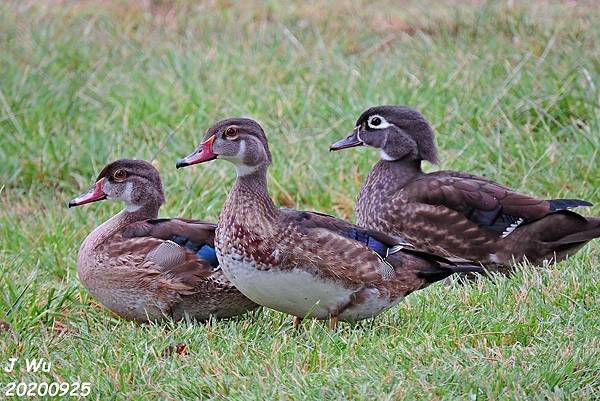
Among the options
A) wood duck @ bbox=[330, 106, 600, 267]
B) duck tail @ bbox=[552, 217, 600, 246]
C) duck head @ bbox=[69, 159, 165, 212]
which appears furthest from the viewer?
wood duck @ bbox=[330, 106, 600, 267]

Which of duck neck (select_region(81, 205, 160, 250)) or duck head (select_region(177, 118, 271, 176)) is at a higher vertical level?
duck head (select_region(177, 118, 271, 176))

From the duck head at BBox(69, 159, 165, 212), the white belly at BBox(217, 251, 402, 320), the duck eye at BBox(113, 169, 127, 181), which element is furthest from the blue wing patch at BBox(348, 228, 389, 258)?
the duck eye at BBox(113, 169, 127, 181)

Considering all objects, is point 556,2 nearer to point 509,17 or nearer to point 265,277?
point 509,17

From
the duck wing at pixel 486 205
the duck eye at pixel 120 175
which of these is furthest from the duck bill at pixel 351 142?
the duck eye at pixel 120 175

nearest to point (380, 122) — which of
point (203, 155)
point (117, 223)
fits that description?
Result: point (203, 155)

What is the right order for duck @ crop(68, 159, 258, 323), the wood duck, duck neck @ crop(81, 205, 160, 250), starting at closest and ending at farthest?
duck @ crop(68, 159, 258, 323), duck neck @ crop(81, 205, 160, 250), the wood duck

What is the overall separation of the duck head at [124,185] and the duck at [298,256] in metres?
0.56

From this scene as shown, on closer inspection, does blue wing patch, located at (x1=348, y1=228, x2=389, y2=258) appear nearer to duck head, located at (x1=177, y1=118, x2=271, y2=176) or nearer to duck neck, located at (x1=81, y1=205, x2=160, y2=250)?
duck head, located at (x1=177, y1=118, x2=271, y2=176)

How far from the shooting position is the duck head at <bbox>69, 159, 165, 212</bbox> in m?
5.68

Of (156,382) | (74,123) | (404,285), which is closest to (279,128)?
(74,123)

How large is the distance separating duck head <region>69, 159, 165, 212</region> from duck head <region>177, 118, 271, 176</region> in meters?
0.56

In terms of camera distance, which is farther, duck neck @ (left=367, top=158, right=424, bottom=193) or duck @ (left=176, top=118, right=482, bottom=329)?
duck neck @ (left=367, top=158, right=424, bottom=193)

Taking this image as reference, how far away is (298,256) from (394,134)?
181cm
